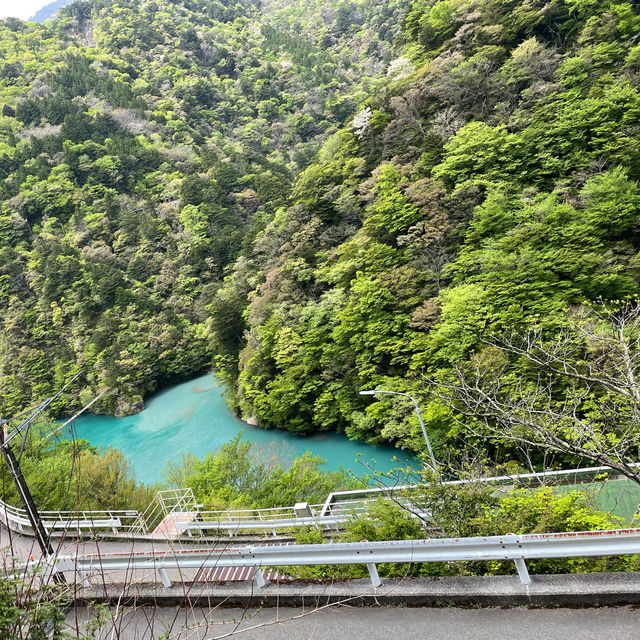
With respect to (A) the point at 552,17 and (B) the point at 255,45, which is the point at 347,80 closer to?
(B) the point at 255,45

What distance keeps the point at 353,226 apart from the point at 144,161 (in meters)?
54.5

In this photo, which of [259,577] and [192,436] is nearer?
[259,577]

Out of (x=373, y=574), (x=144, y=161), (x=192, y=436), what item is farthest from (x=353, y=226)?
(x=144, y=161)

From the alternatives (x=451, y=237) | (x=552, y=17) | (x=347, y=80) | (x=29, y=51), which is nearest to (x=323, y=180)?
(x=451, y=237)

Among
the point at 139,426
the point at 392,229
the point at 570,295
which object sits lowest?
the point at 139,426

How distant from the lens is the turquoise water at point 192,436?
25.3 metres

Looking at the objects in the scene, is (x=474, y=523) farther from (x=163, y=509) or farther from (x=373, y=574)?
(x=163, y=509)

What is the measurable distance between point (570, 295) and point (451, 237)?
7.84 metres

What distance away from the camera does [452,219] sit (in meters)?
24.7

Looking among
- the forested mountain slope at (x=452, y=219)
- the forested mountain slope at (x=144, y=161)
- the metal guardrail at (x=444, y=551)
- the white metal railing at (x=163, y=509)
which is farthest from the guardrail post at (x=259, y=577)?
the forested mountain slope at (x=144, y=161)

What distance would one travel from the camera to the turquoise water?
25.3 metres

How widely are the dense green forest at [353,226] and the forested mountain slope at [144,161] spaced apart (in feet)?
1.29

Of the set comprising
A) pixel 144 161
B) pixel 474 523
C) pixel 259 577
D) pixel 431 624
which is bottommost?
pixel 474 523

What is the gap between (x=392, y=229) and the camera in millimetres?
26844
